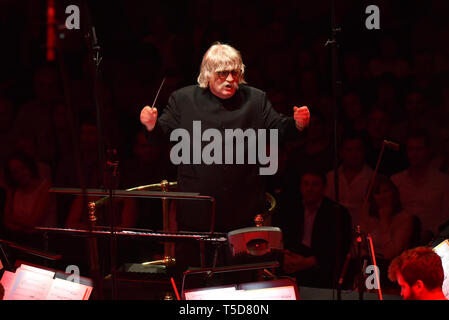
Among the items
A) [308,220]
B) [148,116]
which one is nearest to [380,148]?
[308,220]

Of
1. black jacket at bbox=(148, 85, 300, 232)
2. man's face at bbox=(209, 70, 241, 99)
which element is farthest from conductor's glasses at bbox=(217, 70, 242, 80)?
black jacket at bbox=(148, 85, 300, 232)

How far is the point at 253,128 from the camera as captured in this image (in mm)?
3689

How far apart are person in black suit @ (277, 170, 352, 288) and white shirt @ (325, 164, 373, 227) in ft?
0.80

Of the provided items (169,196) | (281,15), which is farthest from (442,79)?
(169,196)

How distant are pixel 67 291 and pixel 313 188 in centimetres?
216

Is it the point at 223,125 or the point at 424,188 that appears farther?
the point at 424,188

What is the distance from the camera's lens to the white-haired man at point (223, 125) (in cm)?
364

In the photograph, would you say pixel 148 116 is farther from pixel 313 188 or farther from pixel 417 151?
pixel 417 151

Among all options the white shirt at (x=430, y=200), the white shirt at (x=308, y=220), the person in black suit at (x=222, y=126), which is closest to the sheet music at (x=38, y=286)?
the person in black suit at (x=222, y=126)

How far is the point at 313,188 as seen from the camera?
460cm

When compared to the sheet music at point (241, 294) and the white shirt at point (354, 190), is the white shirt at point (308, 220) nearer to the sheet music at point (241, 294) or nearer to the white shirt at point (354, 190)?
the white shirt at point (354, 190)

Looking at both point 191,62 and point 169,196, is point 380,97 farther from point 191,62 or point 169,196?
point 169,196

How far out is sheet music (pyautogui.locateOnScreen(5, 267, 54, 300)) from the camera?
2.91m

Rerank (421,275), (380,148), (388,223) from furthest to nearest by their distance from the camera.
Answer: (380,148) → (388,223) → (421,275)
